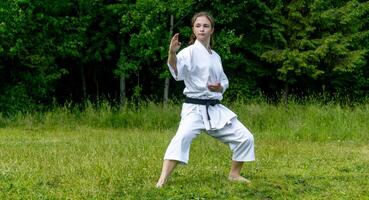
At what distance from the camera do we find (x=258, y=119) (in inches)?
575

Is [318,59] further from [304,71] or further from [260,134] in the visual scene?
[260,134]

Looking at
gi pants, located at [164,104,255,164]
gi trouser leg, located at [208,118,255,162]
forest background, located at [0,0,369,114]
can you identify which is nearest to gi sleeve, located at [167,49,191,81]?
gi pants, located at [164,104,255,164]

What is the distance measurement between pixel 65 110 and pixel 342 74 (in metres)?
11.8

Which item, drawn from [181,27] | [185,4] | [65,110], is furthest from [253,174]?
[181,27]

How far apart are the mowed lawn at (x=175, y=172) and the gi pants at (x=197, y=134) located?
34 centimetres

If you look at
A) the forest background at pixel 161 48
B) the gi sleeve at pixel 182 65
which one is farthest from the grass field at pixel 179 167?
the forest background at pixel 161 48

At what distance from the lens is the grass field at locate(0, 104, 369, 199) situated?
6.52 meters

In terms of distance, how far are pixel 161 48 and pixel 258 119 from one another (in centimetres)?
544

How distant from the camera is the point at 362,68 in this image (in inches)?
978

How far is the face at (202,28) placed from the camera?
6.80 m

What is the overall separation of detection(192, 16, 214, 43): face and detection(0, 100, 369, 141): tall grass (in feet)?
19.8

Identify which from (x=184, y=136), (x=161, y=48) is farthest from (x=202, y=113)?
(x=161, y=48)

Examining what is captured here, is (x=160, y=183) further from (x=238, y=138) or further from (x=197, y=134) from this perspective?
(x=238, y=138)

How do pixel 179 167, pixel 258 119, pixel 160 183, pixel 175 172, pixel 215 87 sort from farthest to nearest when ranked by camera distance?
1. pixel 258 119
2. pixel 179 167
3. pixel 175 172
4. pixel 215 87
5. pixel 160 183
